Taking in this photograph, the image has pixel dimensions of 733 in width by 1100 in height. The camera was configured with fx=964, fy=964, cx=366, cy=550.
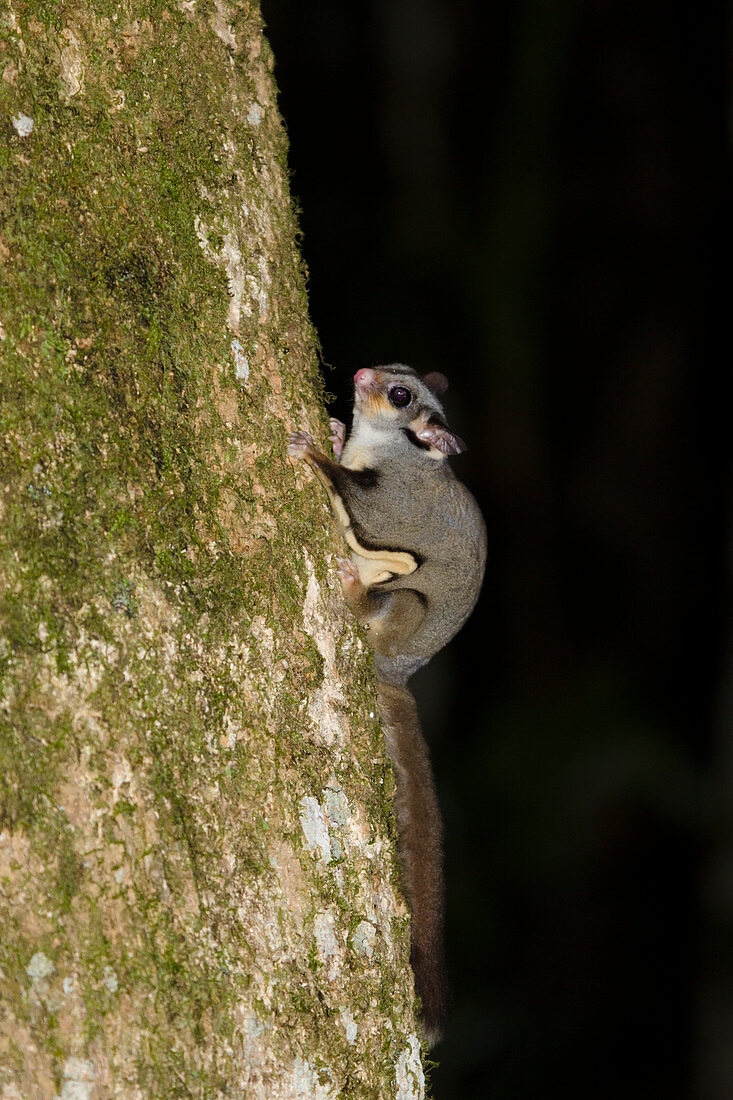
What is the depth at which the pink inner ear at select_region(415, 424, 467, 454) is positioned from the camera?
3875 mm

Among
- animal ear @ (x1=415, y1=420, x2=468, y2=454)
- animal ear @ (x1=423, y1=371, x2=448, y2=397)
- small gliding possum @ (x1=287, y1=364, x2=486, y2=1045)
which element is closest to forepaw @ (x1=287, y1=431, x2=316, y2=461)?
small gliding possum @ (x1=287, y1=364, x2=486, y2=1045)

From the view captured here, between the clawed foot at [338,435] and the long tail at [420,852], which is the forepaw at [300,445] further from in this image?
the clawed foot at [338,435]

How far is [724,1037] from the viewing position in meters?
5.22

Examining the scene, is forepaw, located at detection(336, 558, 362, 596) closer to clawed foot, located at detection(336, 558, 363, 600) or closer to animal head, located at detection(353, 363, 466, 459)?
clawed foot, located at detection(336, 558, 363, 600)

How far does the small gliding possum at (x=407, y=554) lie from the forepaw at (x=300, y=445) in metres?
0.22

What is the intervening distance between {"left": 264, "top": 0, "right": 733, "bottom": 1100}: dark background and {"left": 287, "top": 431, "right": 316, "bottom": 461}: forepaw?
16.6ft

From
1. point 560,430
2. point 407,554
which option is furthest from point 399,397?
point 560,430

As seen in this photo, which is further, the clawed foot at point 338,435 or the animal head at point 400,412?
the clawed foot at point 338,435

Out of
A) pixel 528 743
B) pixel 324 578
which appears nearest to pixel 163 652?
pixel 324 578

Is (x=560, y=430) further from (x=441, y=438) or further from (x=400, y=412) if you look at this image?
(x=441, y=438)

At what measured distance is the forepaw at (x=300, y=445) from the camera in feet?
8.23

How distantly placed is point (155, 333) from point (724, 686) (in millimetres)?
4240

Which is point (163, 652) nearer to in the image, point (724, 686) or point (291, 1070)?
point (291, 1070)

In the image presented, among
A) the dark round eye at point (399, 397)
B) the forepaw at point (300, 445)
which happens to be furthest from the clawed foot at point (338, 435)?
the forepaw at point (300, 445)
